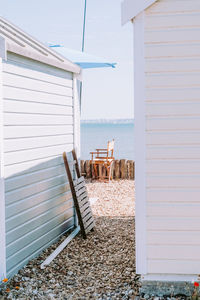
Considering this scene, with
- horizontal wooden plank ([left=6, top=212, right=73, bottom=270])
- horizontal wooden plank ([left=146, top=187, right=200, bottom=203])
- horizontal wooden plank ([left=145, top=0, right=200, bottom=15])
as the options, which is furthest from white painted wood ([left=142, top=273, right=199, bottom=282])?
horizontal wooden plank ([left=145, top=0, right=200, bottom=15])

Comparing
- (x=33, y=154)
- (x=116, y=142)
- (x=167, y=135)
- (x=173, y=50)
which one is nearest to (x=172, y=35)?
(x=173, y=50)

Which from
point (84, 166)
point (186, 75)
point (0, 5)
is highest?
point (0, 5)

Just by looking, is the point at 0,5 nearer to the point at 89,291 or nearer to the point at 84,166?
the point at 84,166

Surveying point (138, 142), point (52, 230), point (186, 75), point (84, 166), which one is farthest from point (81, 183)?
point (84, 166)

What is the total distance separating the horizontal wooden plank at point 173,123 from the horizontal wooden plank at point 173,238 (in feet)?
3.07

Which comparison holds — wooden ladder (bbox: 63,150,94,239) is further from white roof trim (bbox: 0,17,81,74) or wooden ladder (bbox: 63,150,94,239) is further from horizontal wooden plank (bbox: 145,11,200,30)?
horizontal wooden plank (bbox: 145,11,200,30)

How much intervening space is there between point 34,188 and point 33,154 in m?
0.40

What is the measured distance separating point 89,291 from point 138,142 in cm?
157

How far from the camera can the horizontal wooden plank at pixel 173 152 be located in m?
3.74

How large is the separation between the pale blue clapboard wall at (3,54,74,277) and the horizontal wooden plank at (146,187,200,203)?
1.50 m

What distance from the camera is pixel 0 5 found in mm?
36281

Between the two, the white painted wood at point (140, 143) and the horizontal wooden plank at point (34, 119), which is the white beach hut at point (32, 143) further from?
the white painted wood at point (140, 143)

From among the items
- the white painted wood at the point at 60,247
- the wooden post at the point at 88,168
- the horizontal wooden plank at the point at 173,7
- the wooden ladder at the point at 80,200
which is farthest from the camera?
the wooden post at the point at 88,168

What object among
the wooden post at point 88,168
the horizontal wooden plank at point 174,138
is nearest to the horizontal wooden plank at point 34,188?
the horizontal wooden plank at point 174,138
